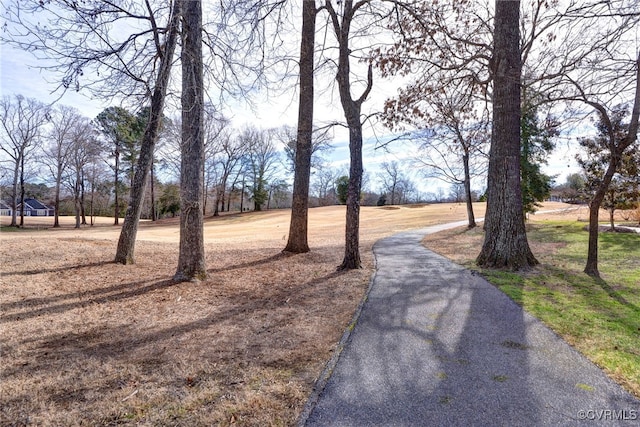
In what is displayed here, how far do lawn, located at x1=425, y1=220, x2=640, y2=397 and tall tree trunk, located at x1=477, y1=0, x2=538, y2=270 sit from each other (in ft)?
1.69

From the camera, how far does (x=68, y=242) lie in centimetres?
798

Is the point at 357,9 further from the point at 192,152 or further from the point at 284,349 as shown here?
the point at 284,349

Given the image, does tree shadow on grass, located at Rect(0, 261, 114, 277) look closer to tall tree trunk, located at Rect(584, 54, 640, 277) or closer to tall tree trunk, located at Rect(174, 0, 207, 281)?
tall tree trunk, located at Rect(174, 0, 207, 281)

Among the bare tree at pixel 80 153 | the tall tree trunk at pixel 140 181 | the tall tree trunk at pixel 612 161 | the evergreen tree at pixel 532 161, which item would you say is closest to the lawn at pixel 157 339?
the tall tree trunk at pixel 140 181

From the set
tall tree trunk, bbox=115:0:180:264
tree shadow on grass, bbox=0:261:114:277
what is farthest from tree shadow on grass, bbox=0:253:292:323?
tall tree trunk, bbox=115:0:180:264

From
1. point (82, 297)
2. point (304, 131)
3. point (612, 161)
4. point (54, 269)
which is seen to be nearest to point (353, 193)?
point (304, 131)

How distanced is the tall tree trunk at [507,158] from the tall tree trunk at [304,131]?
173 inches

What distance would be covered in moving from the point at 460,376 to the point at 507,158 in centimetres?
572

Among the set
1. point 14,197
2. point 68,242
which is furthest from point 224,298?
point 14,197

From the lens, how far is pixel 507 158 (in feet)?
23.2

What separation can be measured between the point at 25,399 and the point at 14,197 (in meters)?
31.5

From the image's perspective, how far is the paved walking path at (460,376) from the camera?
2.28 meters

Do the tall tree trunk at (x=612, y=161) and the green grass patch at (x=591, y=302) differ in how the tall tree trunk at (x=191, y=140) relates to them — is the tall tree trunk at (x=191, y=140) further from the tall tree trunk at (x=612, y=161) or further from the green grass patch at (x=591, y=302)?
the tall tree trunk at (x=612, y=161)

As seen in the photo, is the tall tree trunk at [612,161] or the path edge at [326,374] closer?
the path edge at [326,374]
